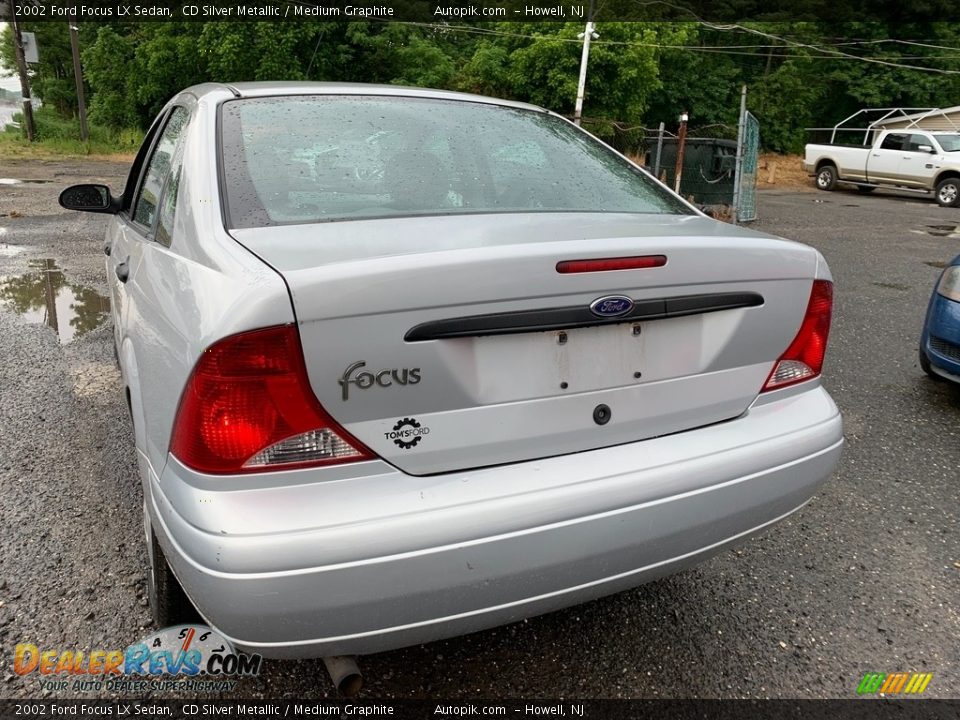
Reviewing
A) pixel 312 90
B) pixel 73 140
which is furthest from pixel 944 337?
pixel 73 140

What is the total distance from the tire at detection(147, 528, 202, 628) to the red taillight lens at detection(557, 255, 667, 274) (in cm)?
134

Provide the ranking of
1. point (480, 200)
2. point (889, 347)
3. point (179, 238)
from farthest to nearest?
1. point (889, 347)
2. point (480, 200)
3. point (179, 238)

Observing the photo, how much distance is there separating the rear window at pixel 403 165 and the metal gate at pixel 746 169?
963 centimetres

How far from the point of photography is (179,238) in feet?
6.10

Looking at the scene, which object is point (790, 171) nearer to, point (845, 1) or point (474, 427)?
point (845, 1)

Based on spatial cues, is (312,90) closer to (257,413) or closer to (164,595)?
(257,413)

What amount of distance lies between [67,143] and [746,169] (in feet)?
71.7

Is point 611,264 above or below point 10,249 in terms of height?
above

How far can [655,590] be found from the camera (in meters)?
2.50

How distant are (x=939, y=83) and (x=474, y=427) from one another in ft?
136

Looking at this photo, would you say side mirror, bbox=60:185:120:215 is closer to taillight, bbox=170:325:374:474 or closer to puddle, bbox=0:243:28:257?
taillight, bbox=170:325:374:474

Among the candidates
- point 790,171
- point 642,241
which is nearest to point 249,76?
point 790,171

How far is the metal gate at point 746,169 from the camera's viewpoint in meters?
11.3

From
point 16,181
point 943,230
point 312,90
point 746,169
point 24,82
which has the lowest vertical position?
point 943,230
